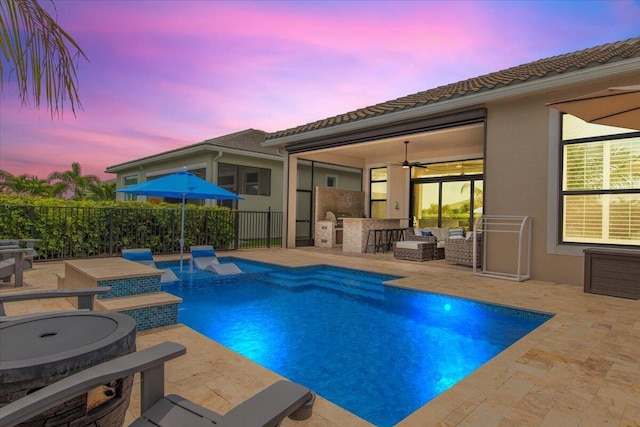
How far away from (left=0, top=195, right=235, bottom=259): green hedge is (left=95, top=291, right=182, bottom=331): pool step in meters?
5.13

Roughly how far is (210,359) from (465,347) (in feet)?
8.47

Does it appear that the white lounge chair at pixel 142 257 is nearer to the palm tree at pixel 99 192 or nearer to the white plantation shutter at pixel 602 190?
the white plantation shutter at pixel 602 190

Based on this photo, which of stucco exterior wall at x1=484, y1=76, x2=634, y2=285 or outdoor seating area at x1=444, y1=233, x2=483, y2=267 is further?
outdoor seating area at x1=444, y1=233, x2=483, y2=267

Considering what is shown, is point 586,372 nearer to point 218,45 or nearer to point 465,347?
point 465,347

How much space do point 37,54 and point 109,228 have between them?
7971 millimetres

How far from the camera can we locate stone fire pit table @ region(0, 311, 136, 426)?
105 cm

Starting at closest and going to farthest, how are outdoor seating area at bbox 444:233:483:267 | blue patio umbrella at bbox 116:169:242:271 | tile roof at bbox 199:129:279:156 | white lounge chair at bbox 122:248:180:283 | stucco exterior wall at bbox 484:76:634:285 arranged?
stucco exterior wall at bbox 484:76:634:285
white lounge chair at bbox 122:248:180:283
blue patio umbrella at bbox 116:169:242:271
outdoor seating area at bbox 444:233:483:267
tile roof at bbox 199:129:279:156

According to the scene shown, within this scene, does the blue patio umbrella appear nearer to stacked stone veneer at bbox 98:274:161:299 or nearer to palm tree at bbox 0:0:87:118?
stacked stone veneer at bbox 98:274:161:299

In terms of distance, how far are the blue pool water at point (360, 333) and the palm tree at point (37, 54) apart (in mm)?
2561

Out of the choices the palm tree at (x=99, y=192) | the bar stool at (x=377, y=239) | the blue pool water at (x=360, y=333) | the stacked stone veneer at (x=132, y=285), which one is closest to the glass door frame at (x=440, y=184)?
the bar stool at (x=377, y=239)

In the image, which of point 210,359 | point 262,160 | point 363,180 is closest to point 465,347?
point 210,359

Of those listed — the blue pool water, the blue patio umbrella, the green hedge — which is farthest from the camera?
the green hedge

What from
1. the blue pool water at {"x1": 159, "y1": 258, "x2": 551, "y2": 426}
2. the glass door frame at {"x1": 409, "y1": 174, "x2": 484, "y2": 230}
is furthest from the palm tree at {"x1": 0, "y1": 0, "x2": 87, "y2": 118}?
the glass door frame at {"x1": 409, "y1": 174, "x2": 484, "y2": 230}

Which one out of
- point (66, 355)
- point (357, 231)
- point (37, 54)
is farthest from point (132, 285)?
point (357, 231)
